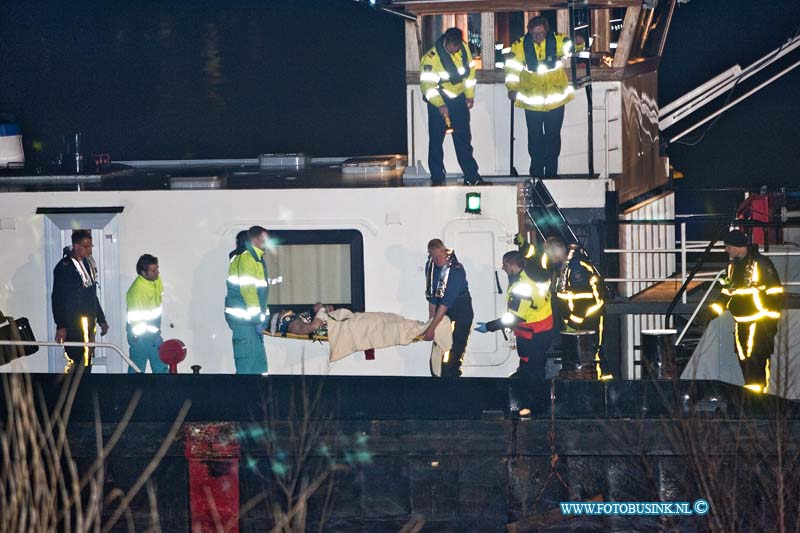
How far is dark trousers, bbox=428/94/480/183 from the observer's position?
13344 millimetres

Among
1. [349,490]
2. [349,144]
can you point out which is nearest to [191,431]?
[349,490]

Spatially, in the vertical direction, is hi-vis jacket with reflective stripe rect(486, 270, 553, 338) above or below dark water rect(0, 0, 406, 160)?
below

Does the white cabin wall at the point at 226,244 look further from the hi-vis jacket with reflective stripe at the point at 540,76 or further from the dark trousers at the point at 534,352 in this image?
the hi-vis jacket with reflective stripe at the point at 540,76

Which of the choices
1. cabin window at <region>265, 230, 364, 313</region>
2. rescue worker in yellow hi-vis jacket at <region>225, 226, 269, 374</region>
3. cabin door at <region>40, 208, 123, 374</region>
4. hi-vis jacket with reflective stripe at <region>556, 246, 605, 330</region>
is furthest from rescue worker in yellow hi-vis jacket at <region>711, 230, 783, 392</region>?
cabin door at <region>40, 208, 123, 374</region>

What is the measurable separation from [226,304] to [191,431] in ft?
9.24

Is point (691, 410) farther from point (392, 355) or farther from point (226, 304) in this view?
point (226, 304)

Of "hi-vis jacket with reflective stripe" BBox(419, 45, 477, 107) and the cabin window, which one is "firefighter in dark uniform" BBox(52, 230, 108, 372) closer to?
the cabin window

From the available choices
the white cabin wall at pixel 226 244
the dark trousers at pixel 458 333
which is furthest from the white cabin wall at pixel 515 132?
the dark trousers at pixel 458 333

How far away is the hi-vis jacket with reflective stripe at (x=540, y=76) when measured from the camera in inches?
528

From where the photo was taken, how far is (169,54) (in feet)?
82.0

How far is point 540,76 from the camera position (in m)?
13.5

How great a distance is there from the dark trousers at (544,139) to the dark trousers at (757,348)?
10.9 ft

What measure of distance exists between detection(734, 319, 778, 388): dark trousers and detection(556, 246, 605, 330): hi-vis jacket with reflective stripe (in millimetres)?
1335

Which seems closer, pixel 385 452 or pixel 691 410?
pixel 691 410
